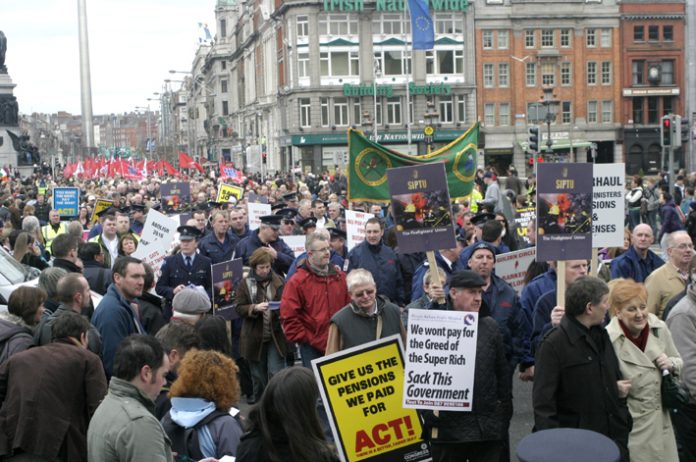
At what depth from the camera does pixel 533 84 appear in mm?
74500

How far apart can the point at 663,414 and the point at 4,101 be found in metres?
47.2

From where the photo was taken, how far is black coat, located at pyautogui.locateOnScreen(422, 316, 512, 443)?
21.0 feet

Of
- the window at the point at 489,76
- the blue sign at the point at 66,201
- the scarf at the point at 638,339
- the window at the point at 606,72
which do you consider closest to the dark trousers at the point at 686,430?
the scarf at the point at 638,339

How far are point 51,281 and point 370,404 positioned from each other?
3.72 metres

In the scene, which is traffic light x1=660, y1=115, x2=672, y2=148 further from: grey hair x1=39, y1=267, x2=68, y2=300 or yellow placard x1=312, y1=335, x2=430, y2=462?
yellow placard x1=312, y1=335, x2=430, y2=462

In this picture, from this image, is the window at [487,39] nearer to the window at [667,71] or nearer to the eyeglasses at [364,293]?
the window at [667,71]

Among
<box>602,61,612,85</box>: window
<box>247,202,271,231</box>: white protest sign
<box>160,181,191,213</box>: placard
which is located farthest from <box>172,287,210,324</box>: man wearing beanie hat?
<box>602,61,612,85</box>: window

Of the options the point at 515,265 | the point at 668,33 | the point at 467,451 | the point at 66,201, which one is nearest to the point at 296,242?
the point at 515,265

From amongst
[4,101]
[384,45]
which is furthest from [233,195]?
[384,45]

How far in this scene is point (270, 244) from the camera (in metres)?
12.1

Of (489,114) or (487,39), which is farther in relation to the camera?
(489,114)

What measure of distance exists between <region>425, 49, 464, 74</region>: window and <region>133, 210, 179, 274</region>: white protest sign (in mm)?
63300

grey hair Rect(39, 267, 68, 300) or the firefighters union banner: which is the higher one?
the firefighters union banner

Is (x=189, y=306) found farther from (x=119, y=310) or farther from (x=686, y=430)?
(x=686, y=430)
